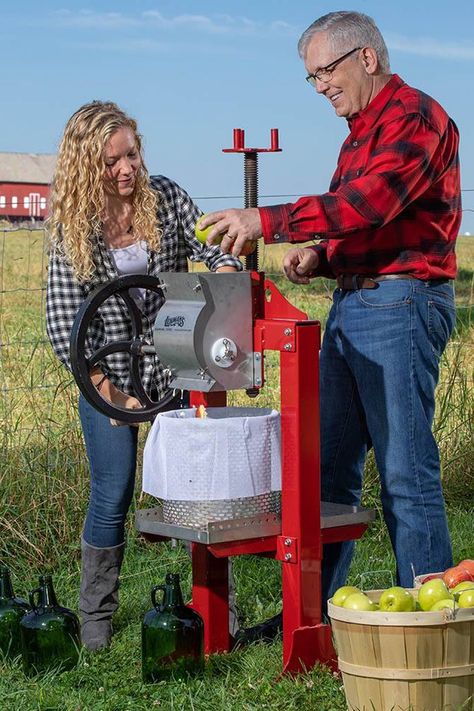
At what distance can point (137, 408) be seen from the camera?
3.88m

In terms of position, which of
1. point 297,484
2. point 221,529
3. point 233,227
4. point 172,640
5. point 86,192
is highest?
point 86,192

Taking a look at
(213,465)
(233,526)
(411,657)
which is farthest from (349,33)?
(411,657)

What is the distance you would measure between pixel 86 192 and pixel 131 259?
0.28 metres

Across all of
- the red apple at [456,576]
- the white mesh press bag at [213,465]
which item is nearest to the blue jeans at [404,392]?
the red apple at [456,576]

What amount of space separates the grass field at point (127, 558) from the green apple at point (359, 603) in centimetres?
41

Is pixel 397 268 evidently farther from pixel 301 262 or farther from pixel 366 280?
pixel 301 262

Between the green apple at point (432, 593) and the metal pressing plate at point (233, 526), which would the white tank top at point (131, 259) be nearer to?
the metal pressing plate at point (233, 526)

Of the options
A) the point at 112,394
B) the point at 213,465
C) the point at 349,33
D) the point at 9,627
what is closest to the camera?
the point at 213,465

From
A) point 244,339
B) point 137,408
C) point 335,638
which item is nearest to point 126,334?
point 137,408

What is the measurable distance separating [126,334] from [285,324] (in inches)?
33.0

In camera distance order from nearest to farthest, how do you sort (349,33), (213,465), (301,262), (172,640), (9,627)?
(213,465), (349,33), (172,640), (301,262), (9,627)

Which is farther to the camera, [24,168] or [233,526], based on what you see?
[24,168]

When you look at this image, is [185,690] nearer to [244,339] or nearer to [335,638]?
[335,638]

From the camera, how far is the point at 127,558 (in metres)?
5.43
